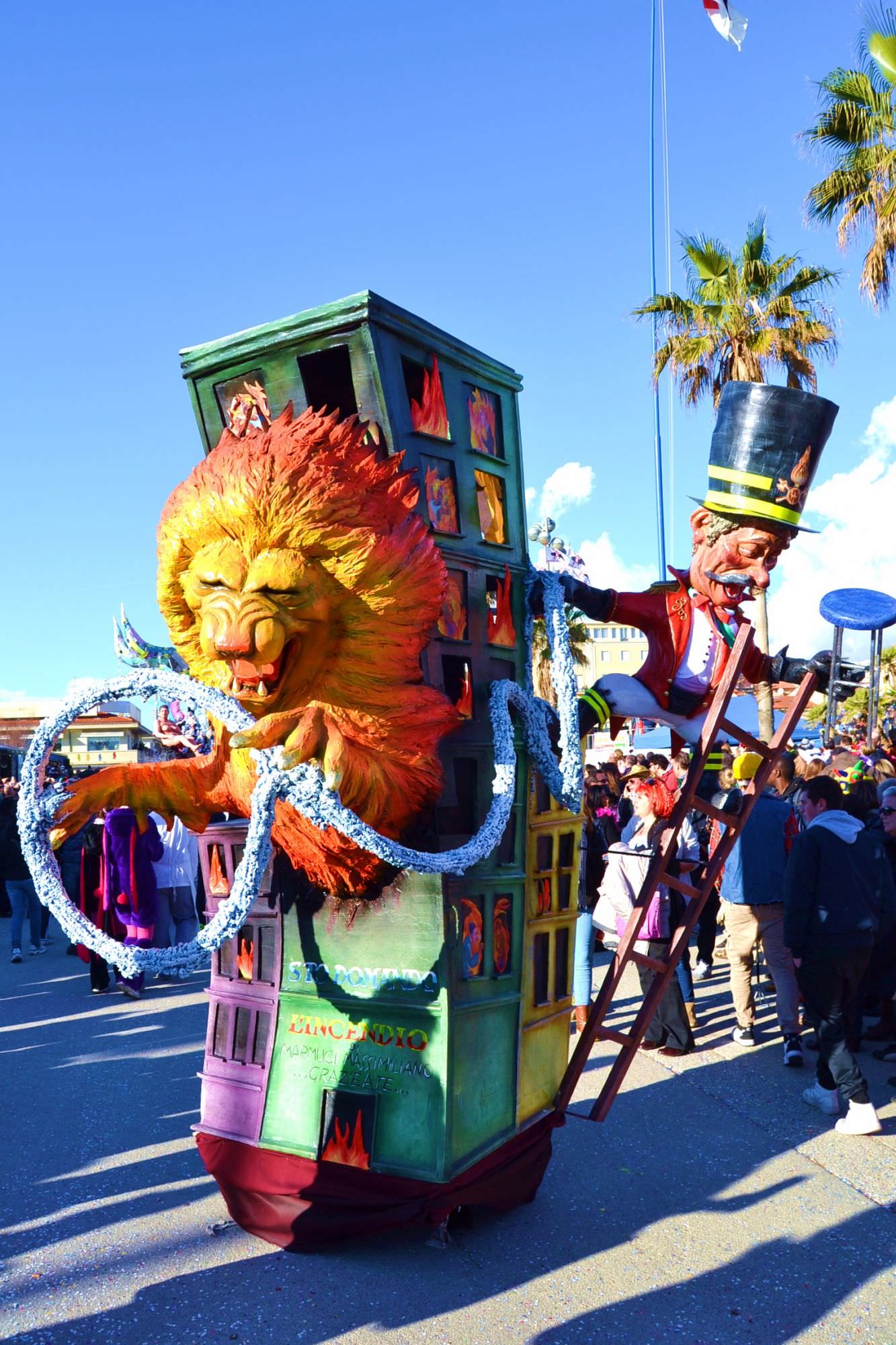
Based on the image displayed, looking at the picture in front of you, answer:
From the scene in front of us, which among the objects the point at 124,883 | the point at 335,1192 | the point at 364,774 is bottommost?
the point at 335,1192

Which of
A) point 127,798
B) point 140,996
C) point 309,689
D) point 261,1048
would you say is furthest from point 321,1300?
point 140,996

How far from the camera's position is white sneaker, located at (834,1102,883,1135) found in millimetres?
5113

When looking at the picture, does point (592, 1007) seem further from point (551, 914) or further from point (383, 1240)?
point (383, 1240)

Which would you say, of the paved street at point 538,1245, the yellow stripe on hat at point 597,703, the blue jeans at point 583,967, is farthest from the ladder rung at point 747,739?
the blue jeans at point 583,967

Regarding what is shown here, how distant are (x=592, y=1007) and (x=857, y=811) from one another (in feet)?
A: 9.30

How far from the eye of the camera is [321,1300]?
3539mm

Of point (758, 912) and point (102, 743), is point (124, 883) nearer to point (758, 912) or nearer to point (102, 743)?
point (758, 912)

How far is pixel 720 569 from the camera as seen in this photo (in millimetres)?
4094

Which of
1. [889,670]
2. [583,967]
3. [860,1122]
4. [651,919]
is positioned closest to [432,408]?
[651,919]

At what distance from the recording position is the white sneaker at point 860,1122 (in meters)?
5.11

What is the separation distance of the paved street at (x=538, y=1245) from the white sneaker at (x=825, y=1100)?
0.12 meters

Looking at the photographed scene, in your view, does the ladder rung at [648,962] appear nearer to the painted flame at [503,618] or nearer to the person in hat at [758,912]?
the painted flame at [503,618]

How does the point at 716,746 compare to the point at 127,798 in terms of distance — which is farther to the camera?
the point at 716,746

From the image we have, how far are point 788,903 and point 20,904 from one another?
334 inches
